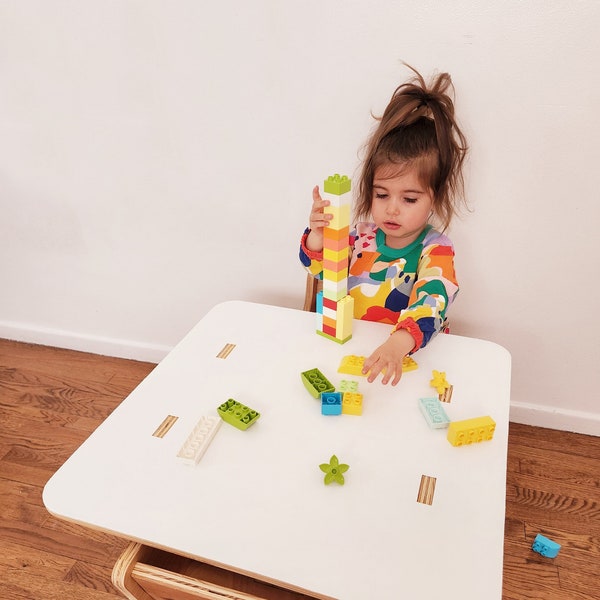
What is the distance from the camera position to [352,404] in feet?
2.78

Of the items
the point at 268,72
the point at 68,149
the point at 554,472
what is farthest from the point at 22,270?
the point at 554,472

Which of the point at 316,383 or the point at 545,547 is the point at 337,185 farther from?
the point at 545,547

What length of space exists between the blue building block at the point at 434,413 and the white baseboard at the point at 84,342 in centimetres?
125

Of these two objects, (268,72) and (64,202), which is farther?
(64,202)

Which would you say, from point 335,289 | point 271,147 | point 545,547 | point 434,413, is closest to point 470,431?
point 434,413

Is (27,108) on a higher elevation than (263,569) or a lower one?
higher

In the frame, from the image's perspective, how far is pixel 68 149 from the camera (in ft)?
5.32

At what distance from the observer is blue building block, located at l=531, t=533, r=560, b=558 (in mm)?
1269

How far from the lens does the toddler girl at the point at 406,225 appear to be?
1.01m

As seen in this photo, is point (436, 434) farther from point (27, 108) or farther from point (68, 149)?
point (27, 108)

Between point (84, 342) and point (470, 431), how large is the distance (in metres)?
1.63

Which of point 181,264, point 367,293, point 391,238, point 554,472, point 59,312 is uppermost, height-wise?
point 391,238

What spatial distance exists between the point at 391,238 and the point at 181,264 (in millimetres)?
791

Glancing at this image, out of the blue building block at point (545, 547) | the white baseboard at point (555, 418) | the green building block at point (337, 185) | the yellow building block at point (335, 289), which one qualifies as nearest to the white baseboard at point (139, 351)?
the white baseboard at point (555, 418)
